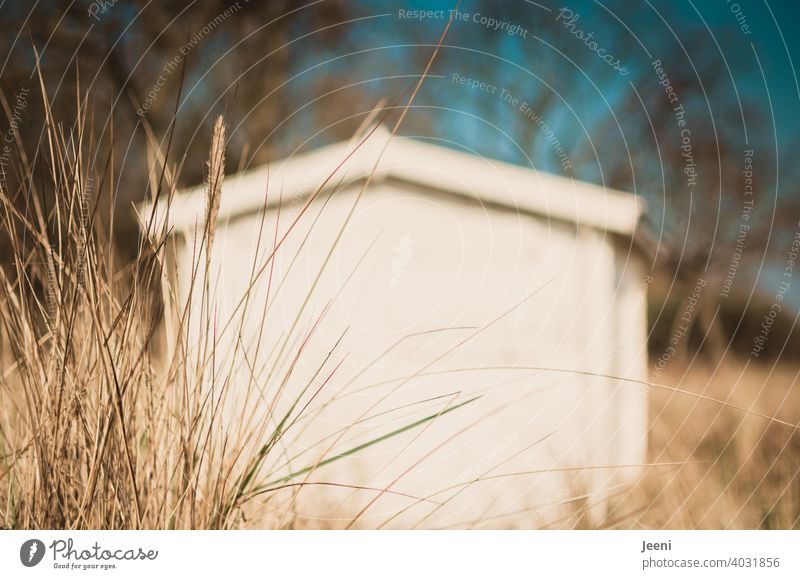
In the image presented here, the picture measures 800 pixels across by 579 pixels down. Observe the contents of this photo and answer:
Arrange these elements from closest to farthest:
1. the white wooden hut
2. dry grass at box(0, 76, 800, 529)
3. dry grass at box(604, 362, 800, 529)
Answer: dry grass at box(0, 76, 800, 529) → dry grass at box(604, 362, 800, 529) → the white wooden hut

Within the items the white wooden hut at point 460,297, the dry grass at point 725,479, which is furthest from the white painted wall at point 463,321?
the dry grass at point 725,479

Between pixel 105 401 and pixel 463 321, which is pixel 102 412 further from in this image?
pixel 463 321

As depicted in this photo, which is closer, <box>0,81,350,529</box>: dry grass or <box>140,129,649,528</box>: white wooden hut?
<box>0,81,350,529</box>: dry grass

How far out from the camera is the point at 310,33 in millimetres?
1598

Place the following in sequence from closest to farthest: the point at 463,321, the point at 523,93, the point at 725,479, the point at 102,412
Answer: the point at 102,412
the point at 725,479
the point at 523,93
the point at 463,321

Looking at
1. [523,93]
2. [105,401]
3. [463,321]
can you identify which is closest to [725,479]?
[463,321]

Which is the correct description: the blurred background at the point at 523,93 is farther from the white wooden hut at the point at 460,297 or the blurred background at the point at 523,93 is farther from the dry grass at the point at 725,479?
the white wooden hut at the point at 460,297

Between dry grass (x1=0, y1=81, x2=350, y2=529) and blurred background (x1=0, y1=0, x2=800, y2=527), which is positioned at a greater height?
blurred background (x1=0, y1=0, x2=800, y2=527)

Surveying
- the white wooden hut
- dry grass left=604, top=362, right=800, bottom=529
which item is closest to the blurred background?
dry grass left=604, top=362, right=800, bottom=529

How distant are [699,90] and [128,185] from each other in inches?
69.7

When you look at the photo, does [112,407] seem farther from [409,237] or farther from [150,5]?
[409,237]

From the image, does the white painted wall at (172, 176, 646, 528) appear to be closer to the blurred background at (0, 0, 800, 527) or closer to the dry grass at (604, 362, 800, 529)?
the blurred background at (0, 0, 800, 527)

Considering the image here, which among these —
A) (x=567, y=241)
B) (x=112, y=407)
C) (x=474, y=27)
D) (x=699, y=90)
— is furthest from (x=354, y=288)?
(x=112, y=407)
